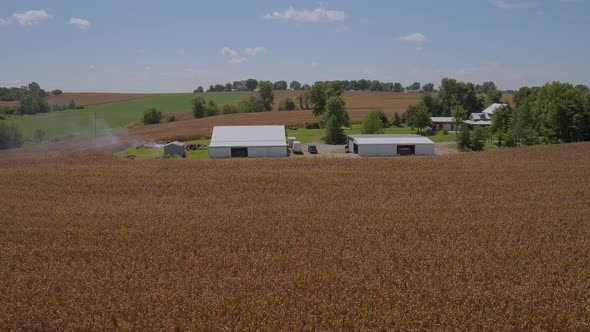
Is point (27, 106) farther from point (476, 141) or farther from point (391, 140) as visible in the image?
point (476, 141)

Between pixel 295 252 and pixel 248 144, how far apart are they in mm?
31015

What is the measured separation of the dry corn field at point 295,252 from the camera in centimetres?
1120

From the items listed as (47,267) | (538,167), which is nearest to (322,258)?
(47,267)

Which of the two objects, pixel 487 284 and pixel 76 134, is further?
pixel 76 134

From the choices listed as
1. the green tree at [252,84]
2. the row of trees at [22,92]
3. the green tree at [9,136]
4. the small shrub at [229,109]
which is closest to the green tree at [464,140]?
the green tree at [9,136]

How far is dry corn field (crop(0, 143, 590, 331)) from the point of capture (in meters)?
11.2

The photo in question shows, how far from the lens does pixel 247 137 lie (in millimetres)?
48438

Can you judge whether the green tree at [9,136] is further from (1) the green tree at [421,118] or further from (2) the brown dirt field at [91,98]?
(1) the green tree at [421,118]

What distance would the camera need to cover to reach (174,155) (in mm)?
44281

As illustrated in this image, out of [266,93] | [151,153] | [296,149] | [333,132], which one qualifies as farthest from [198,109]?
[296,149]

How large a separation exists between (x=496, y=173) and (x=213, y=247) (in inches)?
824

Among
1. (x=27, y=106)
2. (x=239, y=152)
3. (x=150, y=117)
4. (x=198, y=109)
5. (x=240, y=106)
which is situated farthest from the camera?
(x=240, y=106)

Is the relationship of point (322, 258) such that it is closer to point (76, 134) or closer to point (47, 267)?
point (47, 267)

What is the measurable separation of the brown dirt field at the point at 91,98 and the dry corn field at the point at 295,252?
8166cm
